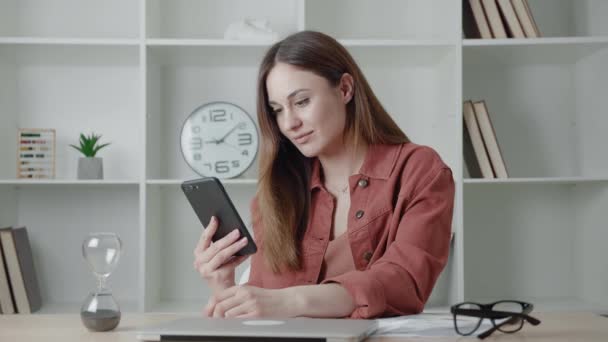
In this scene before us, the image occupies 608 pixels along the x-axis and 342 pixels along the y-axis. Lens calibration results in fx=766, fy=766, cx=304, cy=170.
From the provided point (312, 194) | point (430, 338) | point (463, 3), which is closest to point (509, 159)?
point (463, 3)

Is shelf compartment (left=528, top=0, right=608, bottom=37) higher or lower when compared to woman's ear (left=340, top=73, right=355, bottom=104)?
higher

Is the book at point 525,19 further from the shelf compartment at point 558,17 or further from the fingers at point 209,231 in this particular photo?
the fingers at point 209,231

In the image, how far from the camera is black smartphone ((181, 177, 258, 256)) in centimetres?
141

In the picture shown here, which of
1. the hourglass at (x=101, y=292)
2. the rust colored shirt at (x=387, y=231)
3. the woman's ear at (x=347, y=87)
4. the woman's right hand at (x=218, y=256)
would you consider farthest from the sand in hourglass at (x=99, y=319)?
the woman's ear at (x=347, y=87)

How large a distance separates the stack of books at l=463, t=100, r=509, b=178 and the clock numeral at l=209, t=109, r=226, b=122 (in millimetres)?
875

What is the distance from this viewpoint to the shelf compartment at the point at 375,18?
2.93 meters

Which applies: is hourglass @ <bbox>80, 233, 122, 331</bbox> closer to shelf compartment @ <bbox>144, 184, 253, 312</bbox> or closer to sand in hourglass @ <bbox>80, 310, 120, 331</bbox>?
sand in hourglass @ <bbox>80, 310, 120, 331</bbox>

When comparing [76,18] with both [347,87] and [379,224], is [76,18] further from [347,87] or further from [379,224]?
[379,224]

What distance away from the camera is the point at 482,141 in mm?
2656

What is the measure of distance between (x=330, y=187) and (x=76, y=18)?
5.15ft

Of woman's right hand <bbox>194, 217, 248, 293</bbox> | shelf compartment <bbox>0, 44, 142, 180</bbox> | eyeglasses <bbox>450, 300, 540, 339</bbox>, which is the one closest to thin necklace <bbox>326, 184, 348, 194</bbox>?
woman's right hand <bbox>194, 217, 248, 293</bbox>

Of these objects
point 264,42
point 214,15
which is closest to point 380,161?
point 264,42

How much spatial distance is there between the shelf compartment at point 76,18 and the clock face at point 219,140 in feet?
1.46

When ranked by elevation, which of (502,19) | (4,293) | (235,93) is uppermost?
(502,19)
